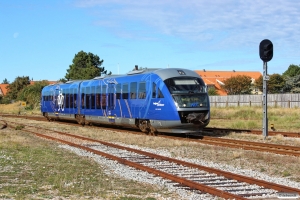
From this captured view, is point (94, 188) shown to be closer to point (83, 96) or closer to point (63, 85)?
point (83, 96)

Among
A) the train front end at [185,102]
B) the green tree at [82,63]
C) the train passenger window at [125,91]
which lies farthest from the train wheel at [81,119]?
the green tree at [82,63]

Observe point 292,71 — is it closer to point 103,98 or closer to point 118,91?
point 103,98

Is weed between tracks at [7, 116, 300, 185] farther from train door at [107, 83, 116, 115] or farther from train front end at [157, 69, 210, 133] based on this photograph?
train door at [107, 83, 116, 115]

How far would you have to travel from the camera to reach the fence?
54.3m

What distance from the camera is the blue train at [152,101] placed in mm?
21422

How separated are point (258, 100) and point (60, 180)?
50.8 meters

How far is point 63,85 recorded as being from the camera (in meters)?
38.7

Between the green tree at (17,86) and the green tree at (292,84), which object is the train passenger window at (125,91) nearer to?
the green tree at (292,84)

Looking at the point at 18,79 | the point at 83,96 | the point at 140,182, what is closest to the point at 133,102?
the point at 83,96

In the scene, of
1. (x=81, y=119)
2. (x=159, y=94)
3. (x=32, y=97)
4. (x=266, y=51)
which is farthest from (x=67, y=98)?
(x=32, y=97)

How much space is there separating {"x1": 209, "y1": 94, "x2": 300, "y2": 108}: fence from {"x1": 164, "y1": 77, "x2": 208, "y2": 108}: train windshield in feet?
104

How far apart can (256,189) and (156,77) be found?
13.5 m

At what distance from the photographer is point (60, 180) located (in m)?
10.5

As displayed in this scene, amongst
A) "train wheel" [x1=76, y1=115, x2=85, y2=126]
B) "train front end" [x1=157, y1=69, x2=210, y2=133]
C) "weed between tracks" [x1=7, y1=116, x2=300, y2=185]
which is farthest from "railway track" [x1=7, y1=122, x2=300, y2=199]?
"train wheel" [x1=76, y1=115, x2=85, y2=126]
